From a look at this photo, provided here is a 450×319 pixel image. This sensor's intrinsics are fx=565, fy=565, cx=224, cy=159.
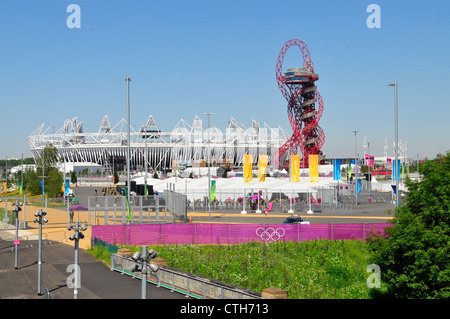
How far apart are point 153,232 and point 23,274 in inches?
391

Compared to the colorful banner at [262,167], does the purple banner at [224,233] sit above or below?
below

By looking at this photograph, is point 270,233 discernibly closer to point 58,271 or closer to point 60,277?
point 58,271

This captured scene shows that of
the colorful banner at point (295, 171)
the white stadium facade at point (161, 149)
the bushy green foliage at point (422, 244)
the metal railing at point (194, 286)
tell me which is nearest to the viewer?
the metal railing at point (194, 286)

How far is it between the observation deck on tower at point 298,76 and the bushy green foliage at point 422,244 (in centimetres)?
9669

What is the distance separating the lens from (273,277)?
77.5ft

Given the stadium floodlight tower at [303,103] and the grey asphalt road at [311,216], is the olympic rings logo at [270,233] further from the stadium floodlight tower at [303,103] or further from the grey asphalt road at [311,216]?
the stadium floodlight tower at [303,103]

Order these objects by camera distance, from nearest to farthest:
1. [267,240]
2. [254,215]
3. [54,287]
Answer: [54,287] < [267,240] < [254,215]

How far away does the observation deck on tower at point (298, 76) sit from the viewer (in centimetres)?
11562

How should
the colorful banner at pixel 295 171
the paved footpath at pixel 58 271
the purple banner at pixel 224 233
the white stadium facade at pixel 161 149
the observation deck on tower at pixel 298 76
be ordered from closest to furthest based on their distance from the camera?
the paved footpath at pixel 58 271 → the purple banner at pixel 224 233 → the colorful banner at pixel 295 171 → the observation deck on tower at pixel 298 76 → the white stadium facade at pixel 161 149

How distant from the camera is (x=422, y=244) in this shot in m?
18.2

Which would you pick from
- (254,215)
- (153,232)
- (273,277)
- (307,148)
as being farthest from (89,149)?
(273,277)

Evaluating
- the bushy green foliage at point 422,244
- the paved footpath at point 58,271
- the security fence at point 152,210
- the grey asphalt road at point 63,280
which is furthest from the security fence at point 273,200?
the bushy green foliage at point 422,244

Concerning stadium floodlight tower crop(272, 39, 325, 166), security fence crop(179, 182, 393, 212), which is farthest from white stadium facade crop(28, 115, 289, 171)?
security fence crop(179, 182, 393, 212)
